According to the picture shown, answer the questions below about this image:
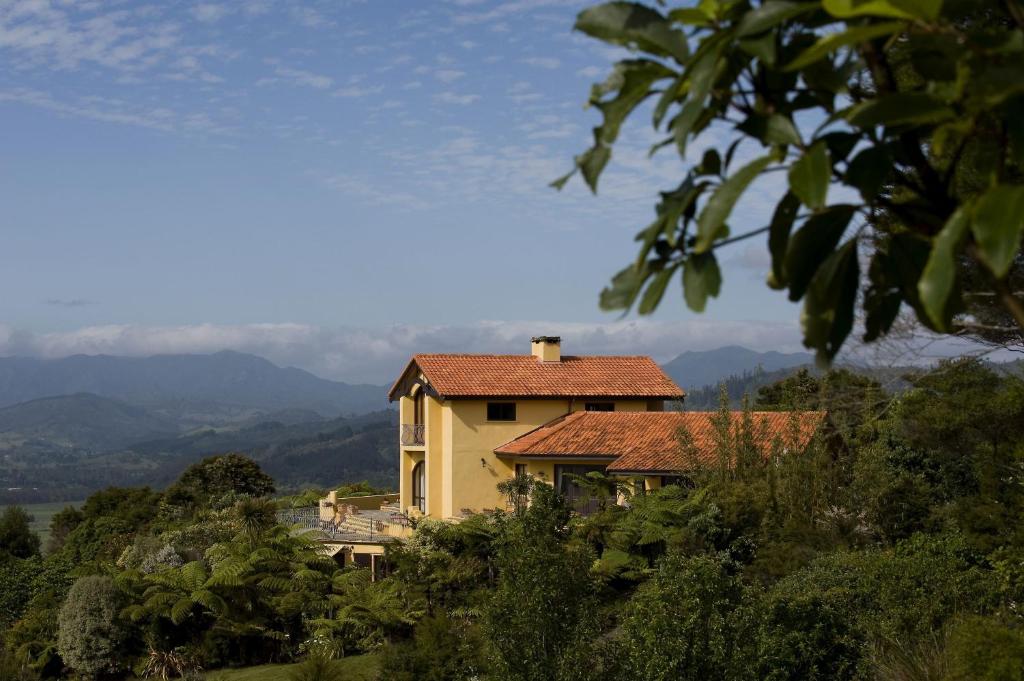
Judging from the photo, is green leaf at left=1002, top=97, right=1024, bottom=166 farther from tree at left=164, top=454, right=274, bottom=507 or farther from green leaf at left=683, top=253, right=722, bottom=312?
tree at left=164, top=454, right=274, bottom=507

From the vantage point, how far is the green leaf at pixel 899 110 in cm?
160

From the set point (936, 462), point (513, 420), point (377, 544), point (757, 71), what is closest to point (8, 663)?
point (377, 544)

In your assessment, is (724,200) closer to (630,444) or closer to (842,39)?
(842,39)

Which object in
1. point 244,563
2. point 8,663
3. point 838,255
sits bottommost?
point 8,663

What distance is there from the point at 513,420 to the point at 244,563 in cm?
1065

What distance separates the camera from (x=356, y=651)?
68.0ft

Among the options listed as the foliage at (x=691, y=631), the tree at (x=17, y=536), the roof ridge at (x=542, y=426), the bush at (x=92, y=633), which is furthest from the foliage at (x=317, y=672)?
the tree at (x=17, y=536)

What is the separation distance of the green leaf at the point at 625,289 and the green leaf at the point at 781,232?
216mm

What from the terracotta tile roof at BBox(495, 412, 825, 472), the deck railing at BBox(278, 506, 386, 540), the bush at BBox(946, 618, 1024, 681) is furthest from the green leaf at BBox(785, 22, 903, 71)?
the deck railing at BBox(278, 506, 386, 540)

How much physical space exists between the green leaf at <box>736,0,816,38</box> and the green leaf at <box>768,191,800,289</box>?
0.29m

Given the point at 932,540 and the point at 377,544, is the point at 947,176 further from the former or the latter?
the point at 377,544

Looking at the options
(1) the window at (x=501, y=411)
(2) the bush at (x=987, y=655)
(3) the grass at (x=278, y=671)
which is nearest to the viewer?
(2) the bush at (x=987, y=655)

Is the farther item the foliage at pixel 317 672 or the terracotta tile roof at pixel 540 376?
the terracotta tile roof at pixel 540 376

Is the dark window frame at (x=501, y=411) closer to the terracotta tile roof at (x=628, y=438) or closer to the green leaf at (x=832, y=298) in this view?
the terracotta tile roof at (x=628, y=438)
